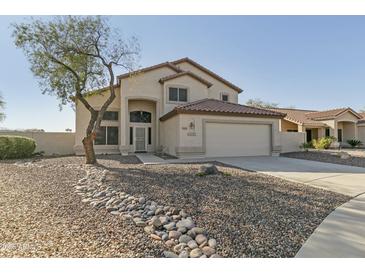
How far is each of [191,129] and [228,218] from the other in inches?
382

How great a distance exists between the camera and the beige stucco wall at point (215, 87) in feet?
68.5

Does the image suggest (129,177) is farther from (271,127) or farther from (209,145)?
(271,127)

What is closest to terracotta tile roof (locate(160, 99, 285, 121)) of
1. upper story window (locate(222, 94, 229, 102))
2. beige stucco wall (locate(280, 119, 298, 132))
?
upper story window (locate(222, 94, 229, 102))

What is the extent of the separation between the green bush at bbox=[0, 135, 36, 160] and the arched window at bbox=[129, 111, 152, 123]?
7.60m

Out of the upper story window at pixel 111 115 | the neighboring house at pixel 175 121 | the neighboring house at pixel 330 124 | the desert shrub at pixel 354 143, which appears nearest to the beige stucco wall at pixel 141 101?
the neighboring house at pixel 175 121

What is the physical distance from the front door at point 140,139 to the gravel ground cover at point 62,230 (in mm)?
11615

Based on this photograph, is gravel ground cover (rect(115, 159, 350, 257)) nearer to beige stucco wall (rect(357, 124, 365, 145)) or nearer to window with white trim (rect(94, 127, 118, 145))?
window with white trim (rect(94, 127, 118, 145))

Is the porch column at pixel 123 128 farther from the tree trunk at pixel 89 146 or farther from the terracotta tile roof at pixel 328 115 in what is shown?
the terracotta tile roof at pixel 328 115

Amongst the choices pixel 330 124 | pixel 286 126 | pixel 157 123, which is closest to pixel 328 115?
pixel 330 124

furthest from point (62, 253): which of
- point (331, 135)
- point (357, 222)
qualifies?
point (331, 135)

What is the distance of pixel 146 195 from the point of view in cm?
542

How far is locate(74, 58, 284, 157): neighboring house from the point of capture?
13836mm

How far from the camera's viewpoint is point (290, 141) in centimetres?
1800

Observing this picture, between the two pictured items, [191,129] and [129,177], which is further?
[191,129]
